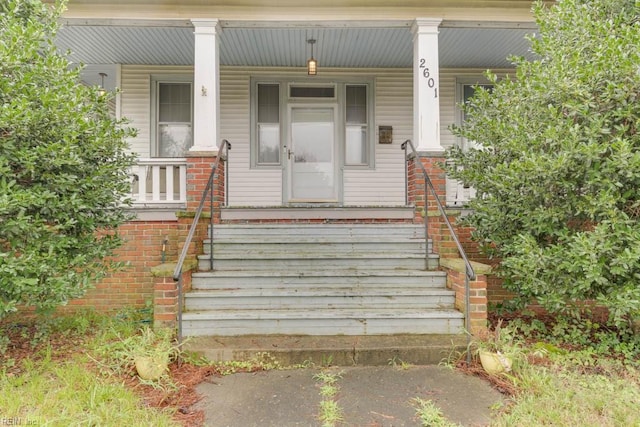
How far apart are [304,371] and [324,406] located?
1.84ft

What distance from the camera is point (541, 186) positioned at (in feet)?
11.9

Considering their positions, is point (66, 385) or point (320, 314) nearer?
point (66, 385)

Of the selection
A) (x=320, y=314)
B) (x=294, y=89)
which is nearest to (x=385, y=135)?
(x=294, y=89)

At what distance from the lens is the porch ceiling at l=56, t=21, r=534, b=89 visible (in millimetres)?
5359

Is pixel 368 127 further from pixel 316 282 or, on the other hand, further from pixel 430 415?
pixel 430 415

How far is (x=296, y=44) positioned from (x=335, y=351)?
4.71 meters

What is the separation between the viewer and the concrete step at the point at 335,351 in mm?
3227

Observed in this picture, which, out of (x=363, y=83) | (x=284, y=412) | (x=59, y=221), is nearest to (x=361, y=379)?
(x=284, y=412)

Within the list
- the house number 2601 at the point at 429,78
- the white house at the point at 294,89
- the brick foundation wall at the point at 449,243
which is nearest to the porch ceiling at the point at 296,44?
the white house at the point at 294,89

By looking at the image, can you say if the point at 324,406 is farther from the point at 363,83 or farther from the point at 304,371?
the point at 363,83

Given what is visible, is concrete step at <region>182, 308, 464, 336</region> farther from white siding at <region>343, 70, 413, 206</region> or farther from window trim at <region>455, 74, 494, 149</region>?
window trim at <region>455, 74, 494, 149</region>

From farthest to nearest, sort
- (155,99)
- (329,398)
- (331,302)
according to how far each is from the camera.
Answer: (155,99) < (331,302) < (329,398)

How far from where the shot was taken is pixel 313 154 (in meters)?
6.96

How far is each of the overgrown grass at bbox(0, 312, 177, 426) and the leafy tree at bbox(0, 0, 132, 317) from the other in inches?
19.9
